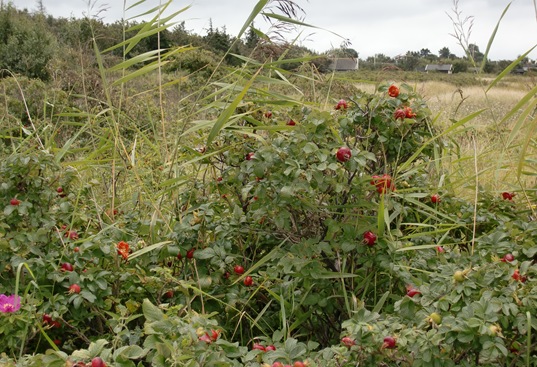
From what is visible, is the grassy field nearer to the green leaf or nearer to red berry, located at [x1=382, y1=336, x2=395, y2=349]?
red berry, located at [x1=382, y1=336, x2=395, y2=349]

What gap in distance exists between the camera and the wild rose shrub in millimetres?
1513

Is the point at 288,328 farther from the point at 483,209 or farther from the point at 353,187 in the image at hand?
the point at 483,209

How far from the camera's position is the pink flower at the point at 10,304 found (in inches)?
63.1

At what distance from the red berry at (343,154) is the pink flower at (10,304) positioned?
969 mm

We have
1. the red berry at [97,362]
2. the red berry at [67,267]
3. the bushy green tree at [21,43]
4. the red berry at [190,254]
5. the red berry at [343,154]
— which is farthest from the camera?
the bushy green tree at [21,43]

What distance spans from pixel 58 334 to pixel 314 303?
82 cm

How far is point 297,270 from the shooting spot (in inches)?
66.6

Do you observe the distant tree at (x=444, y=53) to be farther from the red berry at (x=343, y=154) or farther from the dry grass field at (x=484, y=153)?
the red berry at (x=343, y=154)

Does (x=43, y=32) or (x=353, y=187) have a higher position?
(x=43, y=32)

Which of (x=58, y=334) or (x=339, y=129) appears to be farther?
(x=339, y=129)

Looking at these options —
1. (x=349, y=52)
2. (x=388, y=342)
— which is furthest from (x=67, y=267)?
(x=349, y=52)

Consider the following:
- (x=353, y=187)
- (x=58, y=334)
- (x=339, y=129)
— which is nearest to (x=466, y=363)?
(x=353, y=187)

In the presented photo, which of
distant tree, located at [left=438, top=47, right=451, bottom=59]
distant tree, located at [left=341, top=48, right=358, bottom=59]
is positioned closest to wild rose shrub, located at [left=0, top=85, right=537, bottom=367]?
distant tree, located at [left=341, top=48, right=358, bottom=59]

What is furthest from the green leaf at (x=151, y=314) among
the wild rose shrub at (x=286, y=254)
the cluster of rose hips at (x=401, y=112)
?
the cluster of rose hips at (x=401, y=112)
